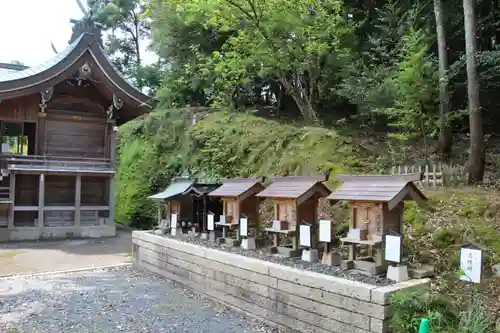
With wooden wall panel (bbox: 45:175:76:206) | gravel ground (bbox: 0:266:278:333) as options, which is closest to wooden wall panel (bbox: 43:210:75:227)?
wooden wall panel (bbox: 45:175:76:206)

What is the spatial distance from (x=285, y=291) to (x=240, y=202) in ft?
8.19

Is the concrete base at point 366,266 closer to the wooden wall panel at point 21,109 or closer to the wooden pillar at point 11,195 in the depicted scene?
the wooden pillar at point 11,195

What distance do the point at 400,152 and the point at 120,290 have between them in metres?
8.10

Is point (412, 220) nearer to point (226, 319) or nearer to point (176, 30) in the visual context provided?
point (226, 319)

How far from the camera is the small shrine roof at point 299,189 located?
6.27 meters

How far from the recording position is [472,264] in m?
4.13

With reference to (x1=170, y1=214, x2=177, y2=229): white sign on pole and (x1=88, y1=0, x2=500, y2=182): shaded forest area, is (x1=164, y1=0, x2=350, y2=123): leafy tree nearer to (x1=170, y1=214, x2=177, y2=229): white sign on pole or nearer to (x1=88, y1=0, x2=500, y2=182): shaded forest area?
(x1=88, y1=0, x2=500, y2=182): shaded forest area

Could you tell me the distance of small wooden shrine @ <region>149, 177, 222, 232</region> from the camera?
9.01m

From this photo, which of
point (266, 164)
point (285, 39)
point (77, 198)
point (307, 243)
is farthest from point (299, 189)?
point (77, 198)

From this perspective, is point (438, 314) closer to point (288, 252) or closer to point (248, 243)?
point (288, 252)

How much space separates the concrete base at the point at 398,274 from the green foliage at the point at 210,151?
5241 millimetres

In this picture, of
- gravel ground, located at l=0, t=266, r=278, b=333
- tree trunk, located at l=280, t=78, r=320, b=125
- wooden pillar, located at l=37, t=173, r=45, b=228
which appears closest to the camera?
gravel ground, located at l=0, t=266, r=278, b=333

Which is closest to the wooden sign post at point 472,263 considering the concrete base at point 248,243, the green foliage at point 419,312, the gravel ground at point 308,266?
the green foliage at point 419,312

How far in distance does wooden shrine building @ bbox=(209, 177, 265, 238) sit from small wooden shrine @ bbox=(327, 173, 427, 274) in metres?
2.16
